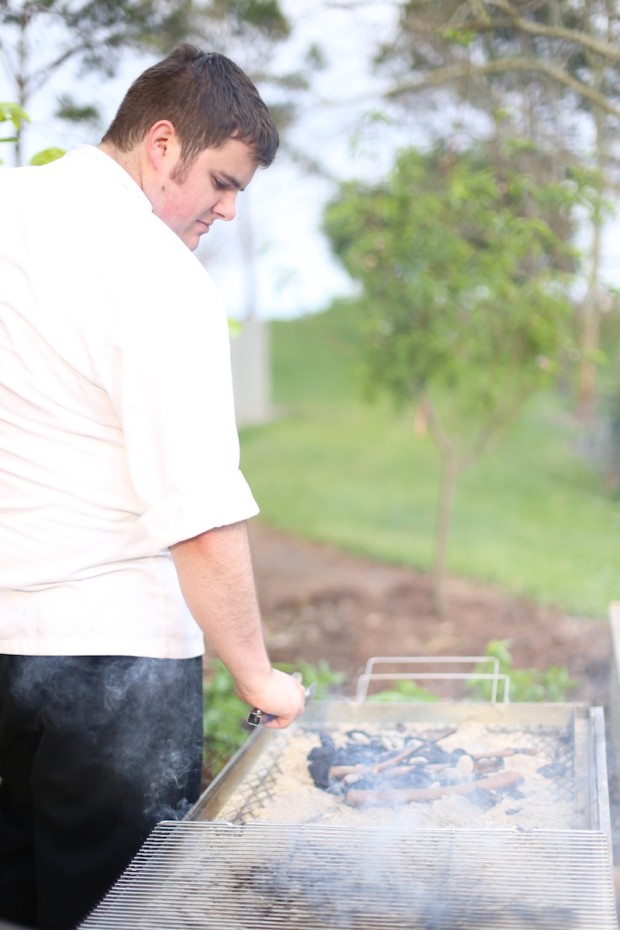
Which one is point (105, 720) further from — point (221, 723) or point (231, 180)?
point (221, 723)

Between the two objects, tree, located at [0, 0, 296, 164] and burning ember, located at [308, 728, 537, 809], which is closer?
burning ember, located at [308, 728, 537, 809]

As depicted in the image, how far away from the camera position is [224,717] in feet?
11.9

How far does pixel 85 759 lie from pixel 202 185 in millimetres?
1191

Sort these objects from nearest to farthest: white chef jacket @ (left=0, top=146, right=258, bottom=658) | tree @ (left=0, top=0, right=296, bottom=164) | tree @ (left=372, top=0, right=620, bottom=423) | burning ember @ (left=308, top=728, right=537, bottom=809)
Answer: white chef jacket @ (left=0, top=146, right=258, bottom=658), burning ember @ (left=308, top=728, right=537, bottom=809), tree @ (left=0, top=0, right=296, bottom=164), tree @ (left=372, top=0, right=620, bottom=423)

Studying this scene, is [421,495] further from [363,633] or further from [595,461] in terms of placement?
[363,633]

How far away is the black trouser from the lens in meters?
1.96

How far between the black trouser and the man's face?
0.92m

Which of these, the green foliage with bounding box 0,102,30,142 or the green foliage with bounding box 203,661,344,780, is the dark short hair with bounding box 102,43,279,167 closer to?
the green foliage with bounding box 0,102,30,142

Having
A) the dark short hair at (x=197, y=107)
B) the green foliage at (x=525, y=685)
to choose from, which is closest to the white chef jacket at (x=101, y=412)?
the dark short hair at (x=197, y=107)

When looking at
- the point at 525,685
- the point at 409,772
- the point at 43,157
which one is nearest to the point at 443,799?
the point at 409,772

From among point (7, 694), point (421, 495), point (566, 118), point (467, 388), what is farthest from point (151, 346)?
point (421, 495)

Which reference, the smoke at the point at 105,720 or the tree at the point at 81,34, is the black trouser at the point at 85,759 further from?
the tree at the point at 81,34

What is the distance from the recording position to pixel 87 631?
1.91 meters

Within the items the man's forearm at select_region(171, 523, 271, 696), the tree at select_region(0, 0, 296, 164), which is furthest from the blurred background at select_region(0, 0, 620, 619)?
the man's forearm at select_region(171, 523, 271, 696)
